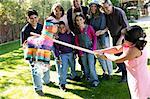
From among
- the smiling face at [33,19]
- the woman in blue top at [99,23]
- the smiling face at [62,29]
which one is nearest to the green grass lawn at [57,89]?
the woman in blue top at [99,23]

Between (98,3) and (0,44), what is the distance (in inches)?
427

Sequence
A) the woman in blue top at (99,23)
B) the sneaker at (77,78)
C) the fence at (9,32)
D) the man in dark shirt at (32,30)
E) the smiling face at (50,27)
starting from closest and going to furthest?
1. the smiling face at (50,27)
2. the man in dark shirt at (32,30)
3. the woman in blue top at (99,23)
4. the sneaker at (77,78)
5. the fence at (9,32)

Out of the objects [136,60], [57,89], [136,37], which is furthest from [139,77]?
[57,89]

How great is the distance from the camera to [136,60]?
14.5ft

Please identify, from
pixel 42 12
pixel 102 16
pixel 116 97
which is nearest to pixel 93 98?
pixel 116 97

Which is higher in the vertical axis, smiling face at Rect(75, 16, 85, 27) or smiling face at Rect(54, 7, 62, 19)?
smiling face at Rect(54, 7, 62, 19)

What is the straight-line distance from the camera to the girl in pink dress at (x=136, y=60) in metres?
4.31

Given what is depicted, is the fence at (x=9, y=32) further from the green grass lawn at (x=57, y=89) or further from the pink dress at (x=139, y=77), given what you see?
the pink dress at (x=139, y=77)

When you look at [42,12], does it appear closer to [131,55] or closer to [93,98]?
[93,98]

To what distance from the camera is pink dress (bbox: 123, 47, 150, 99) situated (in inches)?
176

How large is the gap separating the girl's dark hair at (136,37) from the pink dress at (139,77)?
0.56 ft

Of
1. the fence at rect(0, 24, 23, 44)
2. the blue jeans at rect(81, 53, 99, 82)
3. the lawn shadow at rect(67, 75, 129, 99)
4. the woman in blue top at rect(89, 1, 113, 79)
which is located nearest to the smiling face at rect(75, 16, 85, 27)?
the woman in blue top at rect(89, 1, 113, 79)

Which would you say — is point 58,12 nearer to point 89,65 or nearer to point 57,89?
point 89,65

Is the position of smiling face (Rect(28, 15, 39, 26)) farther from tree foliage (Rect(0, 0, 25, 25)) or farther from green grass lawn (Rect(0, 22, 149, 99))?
tree foliage (Rect(0, 0, 25, 25))
